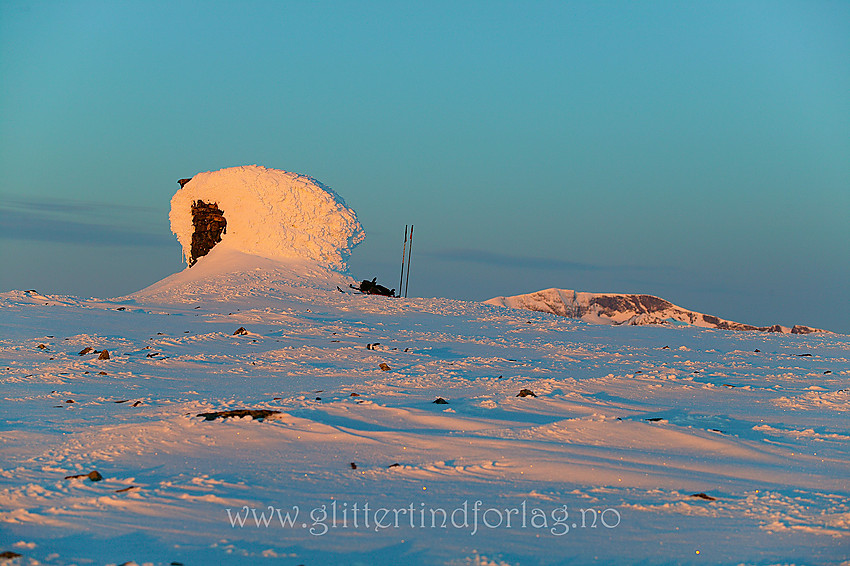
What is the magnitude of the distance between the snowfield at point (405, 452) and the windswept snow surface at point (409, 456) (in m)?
0.02

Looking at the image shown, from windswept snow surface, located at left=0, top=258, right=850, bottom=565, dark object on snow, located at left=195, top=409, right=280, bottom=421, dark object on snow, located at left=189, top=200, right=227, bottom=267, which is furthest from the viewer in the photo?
dark object on snow, located at left=189, top=200, right=227, bottom=267

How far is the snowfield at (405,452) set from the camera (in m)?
3.89

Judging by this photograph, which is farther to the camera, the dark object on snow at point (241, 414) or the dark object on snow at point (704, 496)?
the dark object on snow at point (241, 414)

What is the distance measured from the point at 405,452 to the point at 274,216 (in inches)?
832

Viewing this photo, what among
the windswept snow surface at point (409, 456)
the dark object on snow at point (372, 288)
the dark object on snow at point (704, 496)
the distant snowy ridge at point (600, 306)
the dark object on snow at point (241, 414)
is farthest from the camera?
the distant snowy ridge at point (600, 306)

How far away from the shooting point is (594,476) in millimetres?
5090

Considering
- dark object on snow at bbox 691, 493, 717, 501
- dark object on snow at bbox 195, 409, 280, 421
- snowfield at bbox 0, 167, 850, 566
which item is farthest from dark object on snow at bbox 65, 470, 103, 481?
dark object on snow at bbox 691, 493, 717, 501

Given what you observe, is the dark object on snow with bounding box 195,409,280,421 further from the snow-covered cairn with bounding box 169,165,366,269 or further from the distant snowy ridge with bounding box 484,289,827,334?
the distant snowy ridge with bounding box 484,289,827,334

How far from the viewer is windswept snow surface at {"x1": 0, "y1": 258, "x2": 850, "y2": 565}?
12.8ft

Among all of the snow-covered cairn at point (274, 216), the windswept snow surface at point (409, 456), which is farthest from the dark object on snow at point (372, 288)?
the windswept snow surface at point (409, 456)

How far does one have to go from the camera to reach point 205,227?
2784cm

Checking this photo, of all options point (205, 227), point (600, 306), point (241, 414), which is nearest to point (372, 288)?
point (205, 227)

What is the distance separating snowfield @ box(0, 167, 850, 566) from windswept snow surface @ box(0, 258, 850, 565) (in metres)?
0.02

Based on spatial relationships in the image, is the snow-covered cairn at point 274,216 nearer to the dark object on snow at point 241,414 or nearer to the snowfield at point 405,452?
the snowfield at point 405,452
